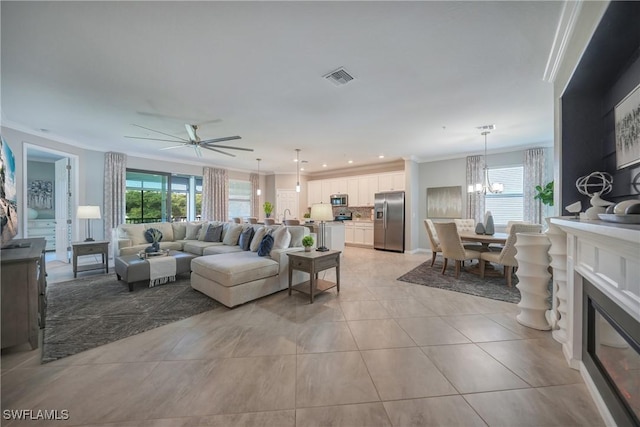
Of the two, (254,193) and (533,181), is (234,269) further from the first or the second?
(533,181)

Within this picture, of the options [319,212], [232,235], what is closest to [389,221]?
[319,212]

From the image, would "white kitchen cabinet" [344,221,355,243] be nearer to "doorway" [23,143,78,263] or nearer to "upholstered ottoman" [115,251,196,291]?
"upholstered ottoman" [115,251,196,291]

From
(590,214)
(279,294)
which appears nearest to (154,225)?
(279,294)

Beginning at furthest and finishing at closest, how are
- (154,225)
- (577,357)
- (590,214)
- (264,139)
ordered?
(154,225) < (264,139) < (577,357) < (590,214)

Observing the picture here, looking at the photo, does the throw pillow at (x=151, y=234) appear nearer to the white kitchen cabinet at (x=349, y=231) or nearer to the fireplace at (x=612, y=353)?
the white kitchen cabinet at (x=349, y=231)

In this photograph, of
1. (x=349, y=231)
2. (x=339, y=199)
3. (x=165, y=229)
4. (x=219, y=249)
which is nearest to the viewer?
(x=219, y=249)

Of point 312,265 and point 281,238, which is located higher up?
point 281,238

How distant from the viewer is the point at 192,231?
18.7 ft

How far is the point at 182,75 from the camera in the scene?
2545 millimetres

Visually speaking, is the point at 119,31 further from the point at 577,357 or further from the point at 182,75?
the point at 577,357

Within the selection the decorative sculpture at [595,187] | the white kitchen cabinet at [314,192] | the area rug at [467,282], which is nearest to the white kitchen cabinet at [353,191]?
the white kitchen cabinet at [314,192]

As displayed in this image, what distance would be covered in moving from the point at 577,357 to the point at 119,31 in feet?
14.3

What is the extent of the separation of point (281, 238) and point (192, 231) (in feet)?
10.5

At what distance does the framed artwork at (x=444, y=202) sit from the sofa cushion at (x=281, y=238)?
4.75m
